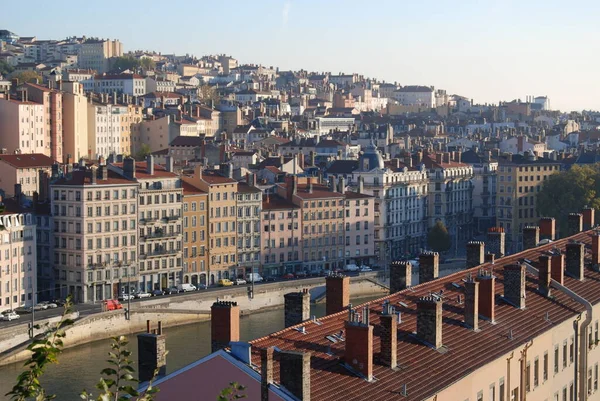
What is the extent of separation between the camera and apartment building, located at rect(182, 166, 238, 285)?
144 ft

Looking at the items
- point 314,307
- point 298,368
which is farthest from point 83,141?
point 298,368

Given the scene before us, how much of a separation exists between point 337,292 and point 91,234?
81.4ft

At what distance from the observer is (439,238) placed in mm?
51719

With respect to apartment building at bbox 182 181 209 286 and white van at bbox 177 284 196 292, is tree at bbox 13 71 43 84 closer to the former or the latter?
apartment building at bbox 182 181 209 286

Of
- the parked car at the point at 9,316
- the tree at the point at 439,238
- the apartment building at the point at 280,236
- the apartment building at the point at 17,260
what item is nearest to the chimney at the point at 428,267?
the parked car at the point at 9,316

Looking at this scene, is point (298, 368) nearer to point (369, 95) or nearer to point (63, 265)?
point (63, 265)

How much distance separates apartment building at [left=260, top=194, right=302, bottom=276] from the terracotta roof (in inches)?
322

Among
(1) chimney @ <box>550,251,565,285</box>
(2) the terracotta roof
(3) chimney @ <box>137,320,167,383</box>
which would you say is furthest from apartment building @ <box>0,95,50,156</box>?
(3) chimney @ <box>137,320,167,383</box>

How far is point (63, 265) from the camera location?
128 ft

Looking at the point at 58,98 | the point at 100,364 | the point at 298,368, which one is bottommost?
the point at 100,364

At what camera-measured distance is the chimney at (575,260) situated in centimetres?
1814

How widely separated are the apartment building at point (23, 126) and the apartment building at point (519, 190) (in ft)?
66.6

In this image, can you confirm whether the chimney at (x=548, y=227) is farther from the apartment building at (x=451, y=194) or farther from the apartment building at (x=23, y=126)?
the apartment building at (x=23, y=126)

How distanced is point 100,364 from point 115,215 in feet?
35.6
